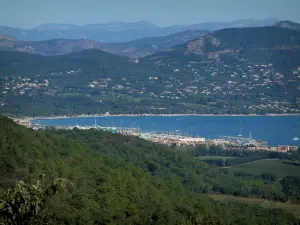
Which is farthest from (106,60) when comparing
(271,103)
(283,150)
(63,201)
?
(63,201)

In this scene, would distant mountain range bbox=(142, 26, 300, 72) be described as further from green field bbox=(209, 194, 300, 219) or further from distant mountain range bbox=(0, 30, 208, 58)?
green field bbox=(209, 194, 300, 219)

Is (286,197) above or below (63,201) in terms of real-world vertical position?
below

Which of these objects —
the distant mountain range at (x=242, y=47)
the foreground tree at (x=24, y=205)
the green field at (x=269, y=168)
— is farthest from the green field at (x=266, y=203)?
the distant mountain range at (x=242, y=47)

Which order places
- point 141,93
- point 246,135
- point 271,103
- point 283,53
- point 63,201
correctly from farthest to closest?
point 283,53 → point 141,93 → point 271,103 → point 246,135 → point 63,201

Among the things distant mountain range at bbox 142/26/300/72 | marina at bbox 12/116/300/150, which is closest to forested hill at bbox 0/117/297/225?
marina at bbox 12/116/300/150

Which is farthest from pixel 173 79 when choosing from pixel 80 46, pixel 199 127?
pixel 80 46

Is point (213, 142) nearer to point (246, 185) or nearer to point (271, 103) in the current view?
point (246, 185)
